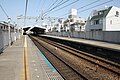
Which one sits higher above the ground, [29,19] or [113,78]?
[29,19]

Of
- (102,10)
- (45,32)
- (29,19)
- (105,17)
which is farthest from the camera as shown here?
(45,32)

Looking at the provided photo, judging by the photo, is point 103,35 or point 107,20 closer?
point 103,35

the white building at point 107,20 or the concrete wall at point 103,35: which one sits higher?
the white building at point 107,20

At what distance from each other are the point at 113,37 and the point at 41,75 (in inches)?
848

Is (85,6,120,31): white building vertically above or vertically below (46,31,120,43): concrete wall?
above

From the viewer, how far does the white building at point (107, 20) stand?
57.3 meters

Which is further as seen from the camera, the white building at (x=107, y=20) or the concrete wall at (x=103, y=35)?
the white building at (x=107, y=20)

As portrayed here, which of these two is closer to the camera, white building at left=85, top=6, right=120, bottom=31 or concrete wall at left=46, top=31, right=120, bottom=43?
concrete wall at left=46, top=31, right=120, bottom=43

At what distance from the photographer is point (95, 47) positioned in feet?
64.0

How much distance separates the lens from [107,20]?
57438mm

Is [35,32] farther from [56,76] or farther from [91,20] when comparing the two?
[56,76]

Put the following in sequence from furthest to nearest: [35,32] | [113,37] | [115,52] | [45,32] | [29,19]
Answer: [35,32], [45,32], [29,19], [113,37], [115,52]

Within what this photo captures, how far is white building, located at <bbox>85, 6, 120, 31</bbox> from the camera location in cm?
5729

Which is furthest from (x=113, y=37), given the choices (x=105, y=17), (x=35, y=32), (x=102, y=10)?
Answer: (x=35, y=32)
